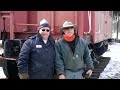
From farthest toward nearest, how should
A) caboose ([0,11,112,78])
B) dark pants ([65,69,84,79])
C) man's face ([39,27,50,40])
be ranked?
caboose ([0,11,112,78])
dark pants ([65,69,84,79])
man's face ([39,27,50,40])

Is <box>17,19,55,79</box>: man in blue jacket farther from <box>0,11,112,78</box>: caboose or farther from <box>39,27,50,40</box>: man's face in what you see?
<box>0,11,112,78</box>: caboose

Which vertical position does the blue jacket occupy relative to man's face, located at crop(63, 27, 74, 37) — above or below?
below

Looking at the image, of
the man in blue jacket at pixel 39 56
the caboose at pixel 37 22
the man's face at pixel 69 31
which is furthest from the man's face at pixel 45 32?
the caboose at pixel 37 22

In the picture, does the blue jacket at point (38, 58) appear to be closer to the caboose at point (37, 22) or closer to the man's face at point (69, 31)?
the man's face at point (69, 31)

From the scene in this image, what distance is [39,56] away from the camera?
9.01 feet

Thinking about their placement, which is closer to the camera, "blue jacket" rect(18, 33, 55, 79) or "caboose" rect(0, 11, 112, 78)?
"blue jacket" rect(18, 33, 55, 79)

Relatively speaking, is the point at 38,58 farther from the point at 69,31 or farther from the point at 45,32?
the point at 69,31

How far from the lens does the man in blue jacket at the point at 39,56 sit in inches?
108

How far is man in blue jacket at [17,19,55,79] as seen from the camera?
2746 millimetres

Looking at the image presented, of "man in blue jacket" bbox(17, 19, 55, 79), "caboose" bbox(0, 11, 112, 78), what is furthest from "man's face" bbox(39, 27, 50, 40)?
"caboose" bbox(0, 11, 112, 78)

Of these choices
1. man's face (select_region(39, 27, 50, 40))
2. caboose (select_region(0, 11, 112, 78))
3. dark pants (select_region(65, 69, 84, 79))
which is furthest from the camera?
caboose (select_region(0, 11, 112, 78))

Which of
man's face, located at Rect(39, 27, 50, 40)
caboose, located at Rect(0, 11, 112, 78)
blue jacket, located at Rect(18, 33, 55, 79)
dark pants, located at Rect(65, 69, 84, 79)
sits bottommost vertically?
dark pants, located at Rect(65, 69, 84, 79)
